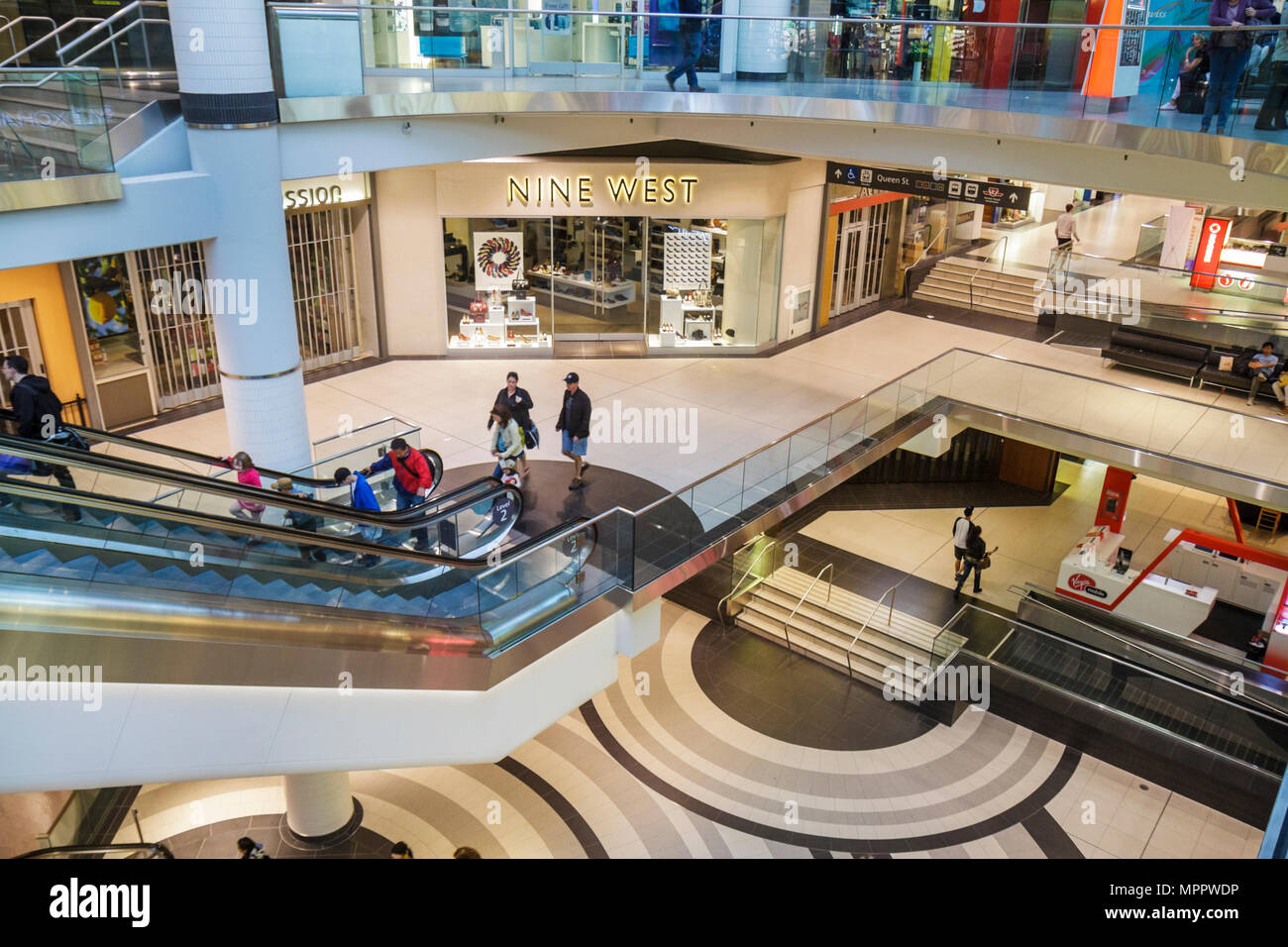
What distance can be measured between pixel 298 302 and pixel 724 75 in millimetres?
7537

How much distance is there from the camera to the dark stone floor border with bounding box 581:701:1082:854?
10.4 metres

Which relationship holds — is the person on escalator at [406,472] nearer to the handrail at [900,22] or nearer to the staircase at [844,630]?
the handrail at [900,22]

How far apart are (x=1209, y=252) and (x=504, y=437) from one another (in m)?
16.8

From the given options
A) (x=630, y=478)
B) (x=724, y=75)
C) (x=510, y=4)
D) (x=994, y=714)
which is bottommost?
(x=994, y=714)

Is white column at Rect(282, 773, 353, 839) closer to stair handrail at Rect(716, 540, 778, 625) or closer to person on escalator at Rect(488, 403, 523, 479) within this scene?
person on escalator at Rect(488, 403, 523, 479)

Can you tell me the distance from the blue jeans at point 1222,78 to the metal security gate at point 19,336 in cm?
1372

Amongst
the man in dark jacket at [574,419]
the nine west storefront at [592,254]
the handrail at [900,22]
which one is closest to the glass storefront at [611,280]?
the nine west storefront at [592,254]

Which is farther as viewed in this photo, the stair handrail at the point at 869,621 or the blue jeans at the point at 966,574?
the blue jeans at the point at 966,574

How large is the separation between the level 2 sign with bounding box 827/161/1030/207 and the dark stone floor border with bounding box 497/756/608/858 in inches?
382

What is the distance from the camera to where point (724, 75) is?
14.2 metres

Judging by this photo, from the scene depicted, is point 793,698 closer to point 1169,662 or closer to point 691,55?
point 1169,662

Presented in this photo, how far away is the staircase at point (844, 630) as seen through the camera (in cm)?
1313

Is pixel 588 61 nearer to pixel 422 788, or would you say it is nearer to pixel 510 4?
pixel 510 4
